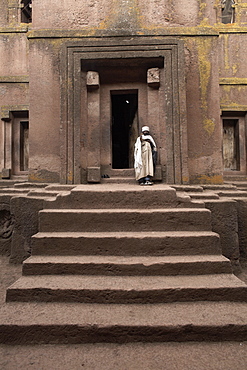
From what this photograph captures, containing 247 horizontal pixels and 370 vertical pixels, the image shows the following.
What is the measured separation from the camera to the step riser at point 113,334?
6.85ft

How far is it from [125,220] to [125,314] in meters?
1.34

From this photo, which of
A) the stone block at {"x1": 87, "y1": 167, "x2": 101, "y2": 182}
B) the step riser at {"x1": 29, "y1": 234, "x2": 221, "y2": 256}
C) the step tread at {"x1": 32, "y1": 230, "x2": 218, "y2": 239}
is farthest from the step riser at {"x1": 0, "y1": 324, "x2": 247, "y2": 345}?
the stone block at {"x1": 87, "y1": 167, "x2": 101, "y2": 182}

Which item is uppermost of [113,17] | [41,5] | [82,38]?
[41,5]

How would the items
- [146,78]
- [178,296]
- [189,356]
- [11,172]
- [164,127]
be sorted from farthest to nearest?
1. [11,172]
2. [146,78]
3. [164,127]
4. [178,296]
5. [189,356]

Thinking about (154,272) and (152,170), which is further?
(152,170)

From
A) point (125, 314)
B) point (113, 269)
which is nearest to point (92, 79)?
point (113, 269)

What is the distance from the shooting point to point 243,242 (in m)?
4.06

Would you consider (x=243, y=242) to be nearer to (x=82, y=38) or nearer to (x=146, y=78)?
(x=146, y=78)

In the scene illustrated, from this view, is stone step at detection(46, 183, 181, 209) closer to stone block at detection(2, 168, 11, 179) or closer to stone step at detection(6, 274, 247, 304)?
stone step at detection(6, 274, 247, 304)

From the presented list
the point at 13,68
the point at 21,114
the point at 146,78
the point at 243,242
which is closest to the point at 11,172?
the point at 21,114

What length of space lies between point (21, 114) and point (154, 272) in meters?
8.41

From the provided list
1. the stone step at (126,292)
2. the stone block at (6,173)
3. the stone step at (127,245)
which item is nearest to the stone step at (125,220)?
the stone step at (127,245)

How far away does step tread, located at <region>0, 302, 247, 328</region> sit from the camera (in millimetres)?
2133

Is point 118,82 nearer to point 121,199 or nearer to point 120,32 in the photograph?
point 120,32
